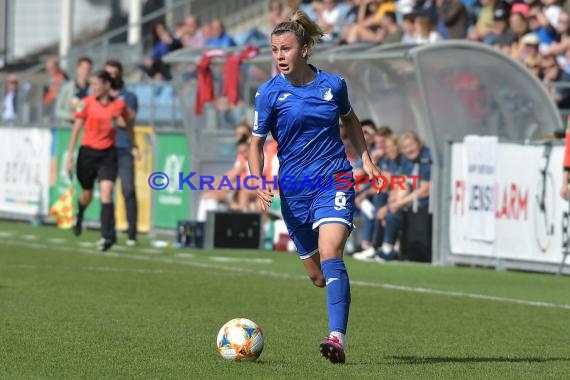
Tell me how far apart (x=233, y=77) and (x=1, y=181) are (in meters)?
6.05

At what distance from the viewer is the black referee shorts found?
1931cm

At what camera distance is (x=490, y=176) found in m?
18.0

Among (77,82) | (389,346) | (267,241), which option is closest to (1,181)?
(77,82)

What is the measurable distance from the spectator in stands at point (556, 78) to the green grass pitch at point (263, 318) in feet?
12.7

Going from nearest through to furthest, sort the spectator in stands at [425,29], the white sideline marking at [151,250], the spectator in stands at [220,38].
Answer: the white sideline marking at [151,250]
the spectator in stands at [425,29]
the spectator in stands at [220,38]

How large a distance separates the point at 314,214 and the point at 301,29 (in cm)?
114

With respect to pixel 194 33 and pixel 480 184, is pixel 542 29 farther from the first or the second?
pixel 194 33

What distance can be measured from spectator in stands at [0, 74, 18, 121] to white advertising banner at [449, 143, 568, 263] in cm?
1310

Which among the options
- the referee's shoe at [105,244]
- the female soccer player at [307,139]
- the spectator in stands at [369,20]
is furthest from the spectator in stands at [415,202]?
the female soccer player at [307,139]

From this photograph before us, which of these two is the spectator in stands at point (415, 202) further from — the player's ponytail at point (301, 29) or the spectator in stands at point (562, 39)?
the player's ponytail at point (301, 29)

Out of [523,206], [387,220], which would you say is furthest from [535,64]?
[523,206]

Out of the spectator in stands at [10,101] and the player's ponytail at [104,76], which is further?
the spectator in stands at [10,101]

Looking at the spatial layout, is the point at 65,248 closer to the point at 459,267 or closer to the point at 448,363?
the point at 459,267

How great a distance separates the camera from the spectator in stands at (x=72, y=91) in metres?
23.8
